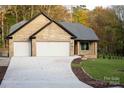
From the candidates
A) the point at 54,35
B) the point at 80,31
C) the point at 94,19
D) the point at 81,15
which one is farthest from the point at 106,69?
the point at 54,35

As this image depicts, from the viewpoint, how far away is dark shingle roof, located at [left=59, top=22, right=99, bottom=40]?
17.4 m

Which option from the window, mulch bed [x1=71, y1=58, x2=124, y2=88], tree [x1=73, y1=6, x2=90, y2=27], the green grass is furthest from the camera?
the window

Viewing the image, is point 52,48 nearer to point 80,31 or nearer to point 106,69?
point 80,31

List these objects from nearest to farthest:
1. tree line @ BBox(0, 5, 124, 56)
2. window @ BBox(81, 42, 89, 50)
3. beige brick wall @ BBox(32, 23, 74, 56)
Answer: tree line @ BBox(0, 5, 124, 56), beige brick wall @ BBox(32, 23, 74, 56), window @ BBox(81, 42, 89, 50)

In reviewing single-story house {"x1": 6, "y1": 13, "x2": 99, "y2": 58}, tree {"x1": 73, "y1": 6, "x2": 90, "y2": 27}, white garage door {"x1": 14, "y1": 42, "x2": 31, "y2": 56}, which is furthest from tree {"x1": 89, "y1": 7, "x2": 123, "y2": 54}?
white garage door {"x1": 14, "y1": 42, "x2": 31, "y2": 56}

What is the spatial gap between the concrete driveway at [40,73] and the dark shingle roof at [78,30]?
1.06m

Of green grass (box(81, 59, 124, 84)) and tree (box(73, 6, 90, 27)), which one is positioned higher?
tree (box(73, 6, 90, 27))

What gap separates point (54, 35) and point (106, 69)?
8.10 feet

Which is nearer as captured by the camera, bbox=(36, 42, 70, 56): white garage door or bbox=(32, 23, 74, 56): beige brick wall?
bbox=(32, 23, 74, 56): beige brick wall

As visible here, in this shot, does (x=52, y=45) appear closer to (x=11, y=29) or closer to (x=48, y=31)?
(x=48, y=31)

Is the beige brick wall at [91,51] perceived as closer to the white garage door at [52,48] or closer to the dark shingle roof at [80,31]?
the dark shingle roof at [80,31]

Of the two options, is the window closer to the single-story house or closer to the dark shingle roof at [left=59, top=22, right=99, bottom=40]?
the single-story house
